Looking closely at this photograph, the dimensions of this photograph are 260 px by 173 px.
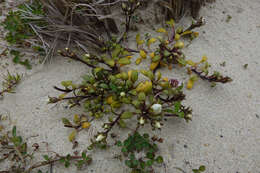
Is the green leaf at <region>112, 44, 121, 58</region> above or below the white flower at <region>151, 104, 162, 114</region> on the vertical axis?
above

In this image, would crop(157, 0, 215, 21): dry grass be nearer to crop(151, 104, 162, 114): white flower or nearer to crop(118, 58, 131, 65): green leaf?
crop(118, 58, 131, 65): green leaf

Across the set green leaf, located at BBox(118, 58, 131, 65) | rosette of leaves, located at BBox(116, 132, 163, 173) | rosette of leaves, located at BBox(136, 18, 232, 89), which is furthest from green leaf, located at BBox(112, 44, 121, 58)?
rosette of leaves, located at BBox(116, 132, 163, 173)

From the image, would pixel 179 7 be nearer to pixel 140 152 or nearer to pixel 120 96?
pixel 120 96

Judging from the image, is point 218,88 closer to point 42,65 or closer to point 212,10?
point 212,10

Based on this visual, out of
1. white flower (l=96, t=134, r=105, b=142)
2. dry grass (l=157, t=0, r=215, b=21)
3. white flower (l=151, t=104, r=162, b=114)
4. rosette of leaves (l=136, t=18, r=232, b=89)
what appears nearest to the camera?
white flower (l=151, t=104, r=162, b=114)

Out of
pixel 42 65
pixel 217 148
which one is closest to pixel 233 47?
pixel 217 148
